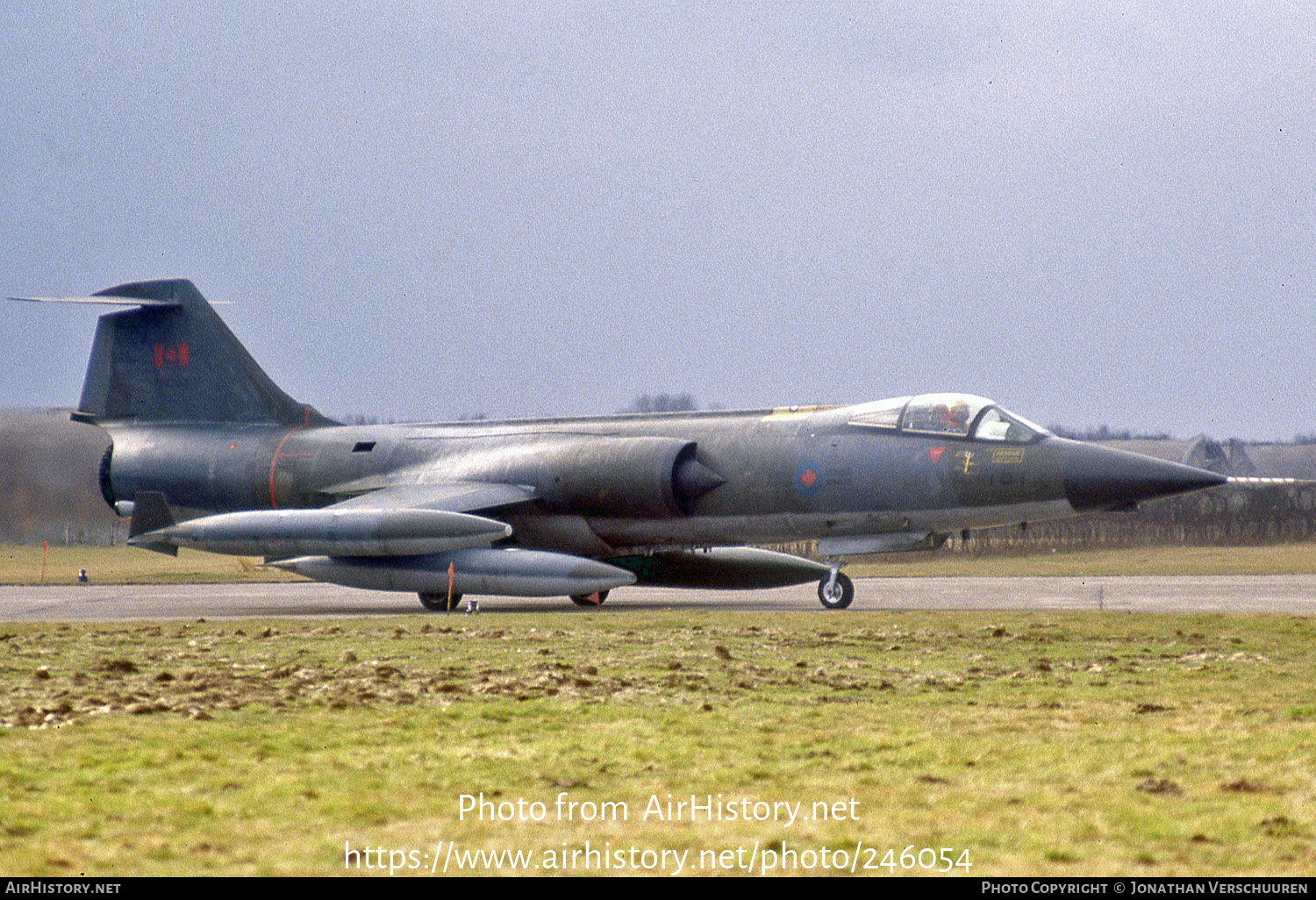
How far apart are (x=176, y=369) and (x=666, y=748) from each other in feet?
66.9

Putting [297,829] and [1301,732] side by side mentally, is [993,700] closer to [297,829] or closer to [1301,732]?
[1301,732]

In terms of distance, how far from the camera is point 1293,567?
2952 centimetres

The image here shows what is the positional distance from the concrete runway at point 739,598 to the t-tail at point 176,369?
129 inches

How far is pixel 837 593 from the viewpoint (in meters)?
18.8

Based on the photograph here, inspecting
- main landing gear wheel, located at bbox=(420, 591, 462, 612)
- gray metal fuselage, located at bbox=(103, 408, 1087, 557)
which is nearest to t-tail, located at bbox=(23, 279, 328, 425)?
gray metal fuselage, located at bbox=(103, 408, 1087, 557)

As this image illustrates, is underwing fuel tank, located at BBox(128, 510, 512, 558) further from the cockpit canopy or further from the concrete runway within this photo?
the cockpit canopy

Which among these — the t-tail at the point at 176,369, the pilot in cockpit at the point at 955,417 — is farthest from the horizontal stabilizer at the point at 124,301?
the pilot in cockpit at the point at 955,417

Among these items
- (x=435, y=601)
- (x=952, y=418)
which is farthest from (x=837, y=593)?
(x=435, y=601)

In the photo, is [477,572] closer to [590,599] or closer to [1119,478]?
[590,599]

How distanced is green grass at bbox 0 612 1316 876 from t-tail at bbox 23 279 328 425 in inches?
482

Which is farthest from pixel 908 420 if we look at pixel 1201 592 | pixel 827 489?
pixel 1201 592

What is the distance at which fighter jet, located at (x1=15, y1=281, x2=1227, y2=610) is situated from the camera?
60.8 ft

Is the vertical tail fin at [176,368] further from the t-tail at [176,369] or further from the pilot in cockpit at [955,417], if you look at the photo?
the pilot in cockpit at [955,417]
